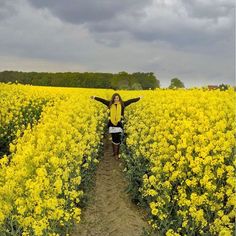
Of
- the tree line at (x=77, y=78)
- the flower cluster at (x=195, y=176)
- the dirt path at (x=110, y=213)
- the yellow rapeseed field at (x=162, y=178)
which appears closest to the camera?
the yellow rapeseed field at (x=162, y=178)

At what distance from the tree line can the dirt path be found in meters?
54.7

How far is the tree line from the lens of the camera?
6856cm

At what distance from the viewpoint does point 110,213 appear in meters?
10.7

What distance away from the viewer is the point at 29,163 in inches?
328

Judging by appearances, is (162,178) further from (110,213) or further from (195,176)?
(110,213)

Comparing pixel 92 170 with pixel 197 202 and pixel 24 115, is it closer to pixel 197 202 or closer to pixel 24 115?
pixel 197 202

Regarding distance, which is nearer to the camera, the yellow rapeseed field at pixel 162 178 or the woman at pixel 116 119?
the yellow rapeseed field at pixel 162 178

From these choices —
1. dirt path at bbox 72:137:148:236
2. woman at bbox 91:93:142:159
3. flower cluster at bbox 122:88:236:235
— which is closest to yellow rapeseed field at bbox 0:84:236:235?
flower cluster at bbox 122:88:236:235

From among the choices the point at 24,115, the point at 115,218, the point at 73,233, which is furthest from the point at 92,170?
the point at 24,115

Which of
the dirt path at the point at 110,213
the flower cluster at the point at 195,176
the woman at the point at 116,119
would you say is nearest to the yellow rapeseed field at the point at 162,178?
the flower cluster at the point at 195,176

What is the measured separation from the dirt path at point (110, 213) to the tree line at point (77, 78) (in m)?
54.7

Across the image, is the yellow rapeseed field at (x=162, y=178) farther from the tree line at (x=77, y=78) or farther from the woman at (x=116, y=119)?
the tree line at (x=77, y=78)

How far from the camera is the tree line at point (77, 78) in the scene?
6856cm

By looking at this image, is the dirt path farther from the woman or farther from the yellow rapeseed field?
the woman
